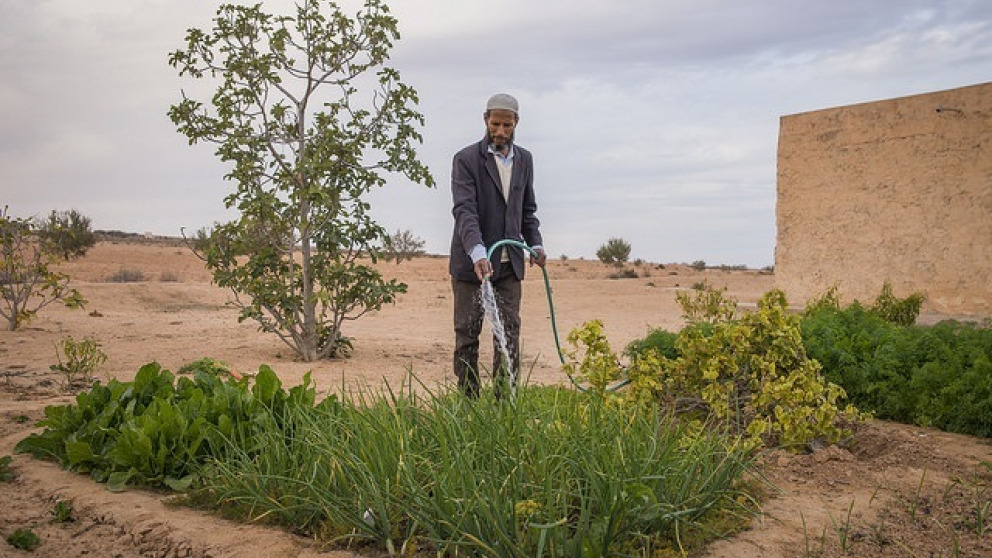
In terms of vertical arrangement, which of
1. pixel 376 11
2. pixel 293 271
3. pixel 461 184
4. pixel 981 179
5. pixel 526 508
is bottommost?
pixel 526 508

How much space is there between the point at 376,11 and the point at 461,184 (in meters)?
4.08

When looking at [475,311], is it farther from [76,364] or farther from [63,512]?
[76,364]

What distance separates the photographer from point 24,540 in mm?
3574

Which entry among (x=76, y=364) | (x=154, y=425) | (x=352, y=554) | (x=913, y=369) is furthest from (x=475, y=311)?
(x=76, y=364)

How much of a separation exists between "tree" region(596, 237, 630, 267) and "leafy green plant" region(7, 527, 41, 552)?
106 ft

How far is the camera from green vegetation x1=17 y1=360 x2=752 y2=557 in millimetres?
3002

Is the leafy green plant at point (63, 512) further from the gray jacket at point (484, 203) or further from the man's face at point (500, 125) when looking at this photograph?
the man's face at point (500, 125)

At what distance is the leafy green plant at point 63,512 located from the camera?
3883 millimetres

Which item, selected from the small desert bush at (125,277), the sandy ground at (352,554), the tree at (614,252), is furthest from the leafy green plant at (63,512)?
the tree at (614,252)

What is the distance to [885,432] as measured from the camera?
16.6 feet

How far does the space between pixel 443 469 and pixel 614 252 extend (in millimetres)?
32565

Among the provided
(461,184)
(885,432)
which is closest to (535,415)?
(461,184)

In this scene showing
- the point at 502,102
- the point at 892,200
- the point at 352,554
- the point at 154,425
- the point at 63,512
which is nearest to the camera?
the point at 352,554

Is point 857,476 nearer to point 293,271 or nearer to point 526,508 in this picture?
point 526,508
